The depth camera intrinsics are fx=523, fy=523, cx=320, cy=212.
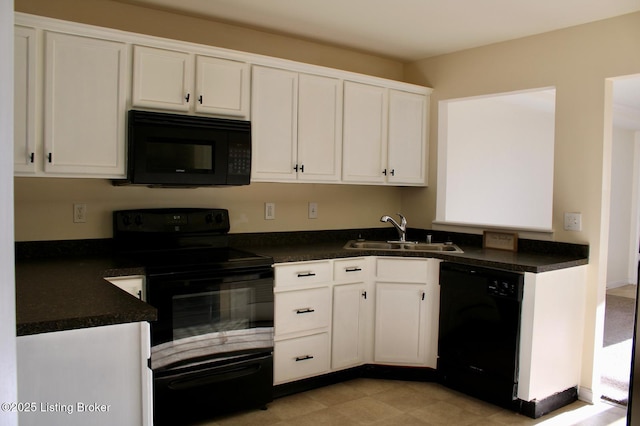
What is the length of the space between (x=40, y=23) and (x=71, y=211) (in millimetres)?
995

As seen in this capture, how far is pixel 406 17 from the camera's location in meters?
3.26

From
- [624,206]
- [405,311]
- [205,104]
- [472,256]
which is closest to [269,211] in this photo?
[205,104]

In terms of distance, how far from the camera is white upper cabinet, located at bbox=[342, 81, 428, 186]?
12.2 feet

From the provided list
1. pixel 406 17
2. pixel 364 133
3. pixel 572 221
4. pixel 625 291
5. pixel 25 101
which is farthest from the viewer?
pixel 625 291

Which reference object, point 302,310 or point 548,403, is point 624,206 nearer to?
point 548,403

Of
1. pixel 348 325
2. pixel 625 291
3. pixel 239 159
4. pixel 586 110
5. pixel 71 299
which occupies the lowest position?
pixel 625 291

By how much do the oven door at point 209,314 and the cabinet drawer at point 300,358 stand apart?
162mm

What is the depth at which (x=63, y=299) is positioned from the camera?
1820mm

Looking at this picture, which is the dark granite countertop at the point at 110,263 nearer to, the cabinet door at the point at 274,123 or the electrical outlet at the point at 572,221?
the electrical outlet at the point at 572,221

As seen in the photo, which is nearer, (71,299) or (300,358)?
(71,299)

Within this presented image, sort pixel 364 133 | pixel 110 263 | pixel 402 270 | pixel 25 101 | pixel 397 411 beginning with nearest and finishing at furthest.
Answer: pixel 25 101
pixel 110 263
pixel 397 411
pixel 402 270
pixel 364 133

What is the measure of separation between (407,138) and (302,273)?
59.1 inches

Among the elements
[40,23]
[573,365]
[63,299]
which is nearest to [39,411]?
[63,299]

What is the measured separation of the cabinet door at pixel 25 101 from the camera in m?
2.50
